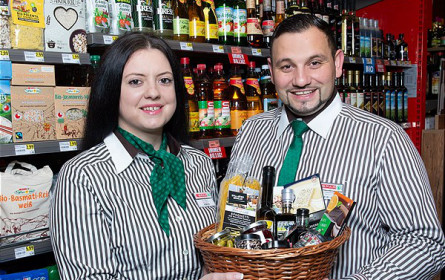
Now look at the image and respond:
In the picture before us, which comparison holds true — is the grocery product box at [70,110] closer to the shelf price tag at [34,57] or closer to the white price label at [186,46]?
the shelf price tag at [34,57]

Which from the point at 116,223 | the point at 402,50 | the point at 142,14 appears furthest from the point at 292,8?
the point at 116,223

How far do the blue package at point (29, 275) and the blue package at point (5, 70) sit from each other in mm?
890

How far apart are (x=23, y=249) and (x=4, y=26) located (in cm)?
100

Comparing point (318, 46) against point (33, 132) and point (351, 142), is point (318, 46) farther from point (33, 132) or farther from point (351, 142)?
point (33, 132)

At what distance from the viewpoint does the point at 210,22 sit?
2.85 meters

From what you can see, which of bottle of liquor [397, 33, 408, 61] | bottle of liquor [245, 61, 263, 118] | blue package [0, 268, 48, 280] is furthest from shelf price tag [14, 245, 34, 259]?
bottle of liquor [397, 33, 408, 61]

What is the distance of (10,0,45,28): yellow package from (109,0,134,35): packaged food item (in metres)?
0.36

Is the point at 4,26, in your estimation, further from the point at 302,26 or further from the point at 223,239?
the point at 223,239

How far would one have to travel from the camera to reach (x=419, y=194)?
1518mm

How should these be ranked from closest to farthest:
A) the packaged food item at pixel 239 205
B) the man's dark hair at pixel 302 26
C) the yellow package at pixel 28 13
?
the packaged food item at pixel 239 205 < the man's dark hair at pixel 302 26 < the yellow package at pixel 28 13

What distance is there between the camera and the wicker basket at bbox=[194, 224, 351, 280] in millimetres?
1184

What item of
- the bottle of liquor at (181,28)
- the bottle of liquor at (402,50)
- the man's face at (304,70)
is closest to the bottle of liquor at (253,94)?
the bottle of liquor at (181,28)

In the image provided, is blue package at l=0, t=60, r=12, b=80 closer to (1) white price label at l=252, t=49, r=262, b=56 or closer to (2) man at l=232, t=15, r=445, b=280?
(2) man at l=232, t=15, r=445, b=280

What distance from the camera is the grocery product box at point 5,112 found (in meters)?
2.06
